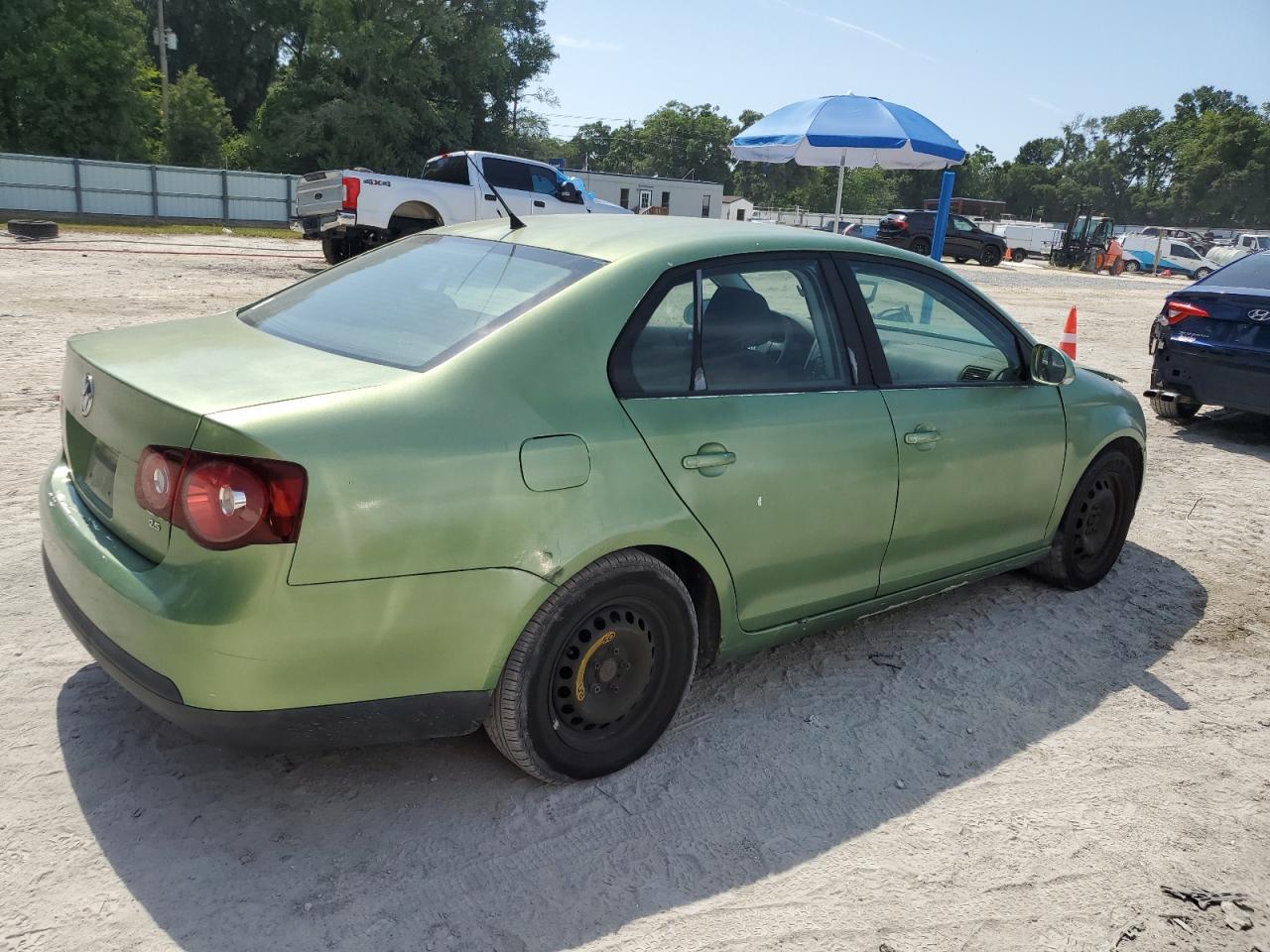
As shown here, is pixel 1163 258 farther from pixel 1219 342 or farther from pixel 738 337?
pixel 738 337

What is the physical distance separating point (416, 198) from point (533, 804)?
14.7m

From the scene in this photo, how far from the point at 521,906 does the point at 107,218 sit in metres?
32.7

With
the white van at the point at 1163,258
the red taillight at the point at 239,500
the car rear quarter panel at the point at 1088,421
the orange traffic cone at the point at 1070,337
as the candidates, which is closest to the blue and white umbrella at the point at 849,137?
the orange traffic cone at the point at 1070,337

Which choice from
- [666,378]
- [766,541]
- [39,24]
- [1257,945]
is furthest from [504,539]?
[39,24]

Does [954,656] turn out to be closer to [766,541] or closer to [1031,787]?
[1031,787]

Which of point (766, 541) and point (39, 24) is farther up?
point (39, 24)

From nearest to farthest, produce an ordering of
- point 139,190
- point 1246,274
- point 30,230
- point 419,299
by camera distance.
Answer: point 419,299
point 1246,274
point 30,230
point 139,190

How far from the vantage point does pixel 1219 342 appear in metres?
7.71

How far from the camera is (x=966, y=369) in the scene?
394 centimetres

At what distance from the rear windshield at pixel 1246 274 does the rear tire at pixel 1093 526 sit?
4219 millimetres

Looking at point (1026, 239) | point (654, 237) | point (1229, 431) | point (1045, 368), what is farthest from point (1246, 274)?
point (1026, 239)

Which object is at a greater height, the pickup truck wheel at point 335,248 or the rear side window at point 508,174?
the rear side window at point 508,174

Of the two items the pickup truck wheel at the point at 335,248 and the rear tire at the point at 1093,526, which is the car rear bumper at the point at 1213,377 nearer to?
the rear tire at the point at 1093,526

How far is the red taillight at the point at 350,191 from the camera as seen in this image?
15.1m
